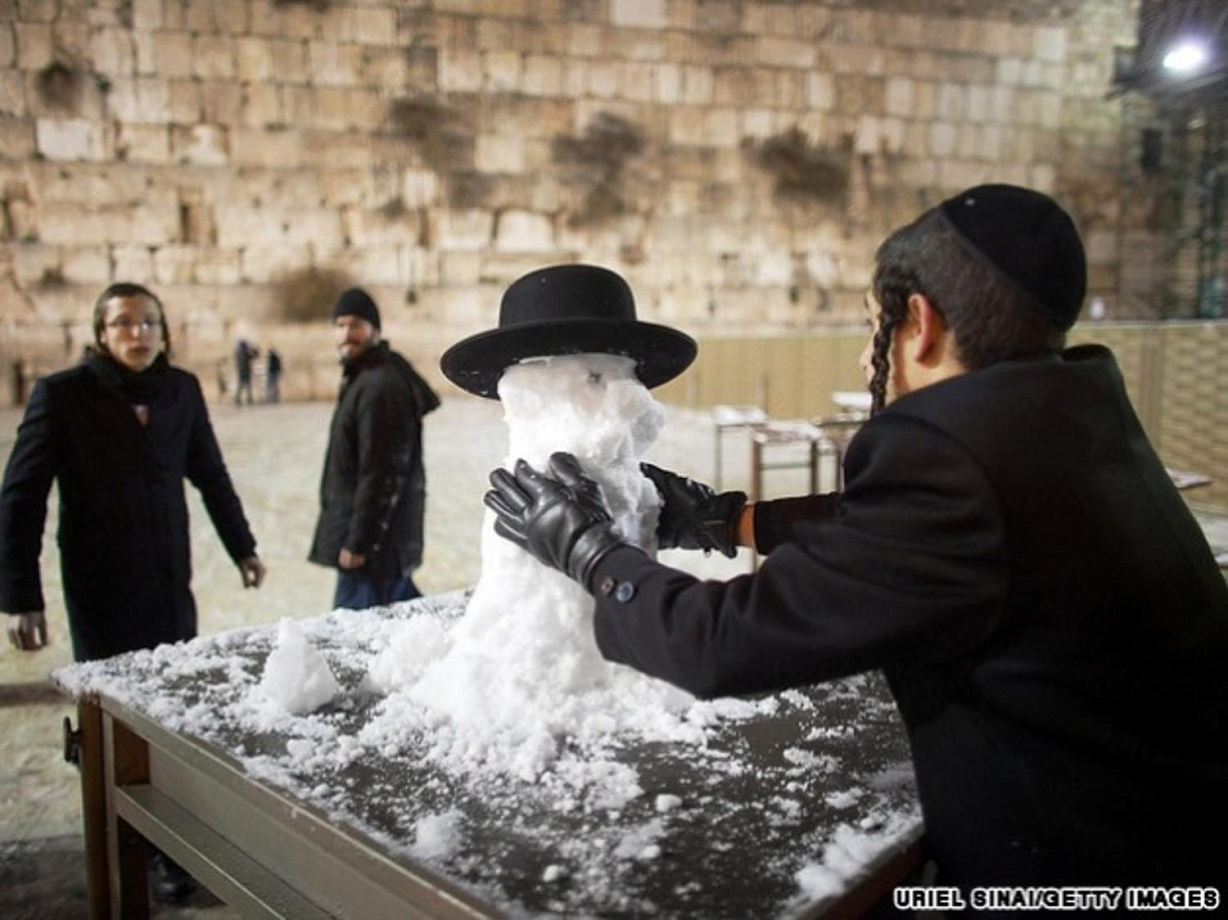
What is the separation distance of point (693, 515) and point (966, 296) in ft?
2.88

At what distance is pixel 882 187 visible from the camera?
15.4 meters

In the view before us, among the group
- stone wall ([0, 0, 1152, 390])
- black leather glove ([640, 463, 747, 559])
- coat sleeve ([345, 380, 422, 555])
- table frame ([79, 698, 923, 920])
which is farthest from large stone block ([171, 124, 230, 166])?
black leather glove ([640, 463, 747, 559])

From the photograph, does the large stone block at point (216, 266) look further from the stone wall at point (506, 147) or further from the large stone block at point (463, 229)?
the large stone block at point (463, 229)

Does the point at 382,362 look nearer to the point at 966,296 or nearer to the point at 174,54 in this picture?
the point at 966,296

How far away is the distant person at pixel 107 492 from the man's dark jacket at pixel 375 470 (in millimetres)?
876

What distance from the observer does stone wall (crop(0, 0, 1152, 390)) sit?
1273cm

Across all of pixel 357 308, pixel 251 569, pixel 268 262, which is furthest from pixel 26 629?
pixel 268 262

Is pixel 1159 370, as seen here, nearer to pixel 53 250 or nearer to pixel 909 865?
pixel 909 865

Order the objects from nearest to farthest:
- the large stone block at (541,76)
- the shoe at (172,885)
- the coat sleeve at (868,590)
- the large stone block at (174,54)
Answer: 1. the coat sleeve at (868,590)
2. the shoe at (172,885)
3. the large stone block at (174,54)
4. the large stone block at (541,76)

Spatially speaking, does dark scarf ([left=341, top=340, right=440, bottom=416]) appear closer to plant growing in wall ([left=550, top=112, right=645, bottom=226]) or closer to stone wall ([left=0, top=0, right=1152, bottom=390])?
stone wall ([left=0, top=0, right=1152, bottom=390])

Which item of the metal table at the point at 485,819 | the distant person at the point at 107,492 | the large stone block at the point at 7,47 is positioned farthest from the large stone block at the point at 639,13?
the metal table at the point at 485,819

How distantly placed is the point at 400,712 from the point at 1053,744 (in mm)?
1098

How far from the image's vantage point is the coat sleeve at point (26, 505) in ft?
9.78

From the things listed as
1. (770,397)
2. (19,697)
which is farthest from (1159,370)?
A: (19,697)
